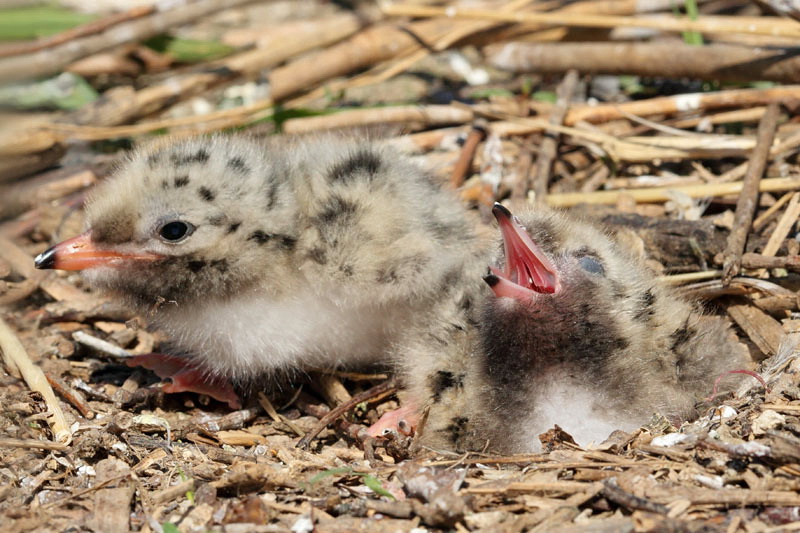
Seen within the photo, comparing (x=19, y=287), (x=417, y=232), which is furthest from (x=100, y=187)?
(x=417, y=232)

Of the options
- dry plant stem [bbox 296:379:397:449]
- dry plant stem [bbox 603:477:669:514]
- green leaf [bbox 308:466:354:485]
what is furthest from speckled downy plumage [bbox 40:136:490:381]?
dry plant stem [bbox 603:477:669:514]

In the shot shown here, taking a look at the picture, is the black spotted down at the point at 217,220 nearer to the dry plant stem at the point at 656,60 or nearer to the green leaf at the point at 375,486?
the green leaf at the point at 375,486

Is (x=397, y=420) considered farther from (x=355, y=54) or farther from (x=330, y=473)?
(x=355, y=54)

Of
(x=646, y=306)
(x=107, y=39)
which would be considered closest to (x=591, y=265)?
(x=646, y=306)

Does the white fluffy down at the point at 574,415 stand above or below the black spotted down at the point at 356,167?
below

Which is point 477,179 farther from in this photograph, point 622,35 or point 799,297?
point 799,297

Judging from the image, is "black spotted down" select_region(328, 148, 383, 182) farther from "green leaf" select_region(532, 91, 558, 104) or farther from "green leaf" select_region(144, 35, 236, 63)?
"green leaf" select_region(144, 35, 236, 63)

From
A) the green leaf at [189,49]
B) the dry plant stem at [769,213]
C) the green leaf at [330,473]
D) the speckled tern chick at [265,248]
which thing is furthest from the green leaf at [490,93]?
the green leaf at [330,473]

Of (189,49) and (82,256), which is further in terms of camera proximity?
(189,49)
